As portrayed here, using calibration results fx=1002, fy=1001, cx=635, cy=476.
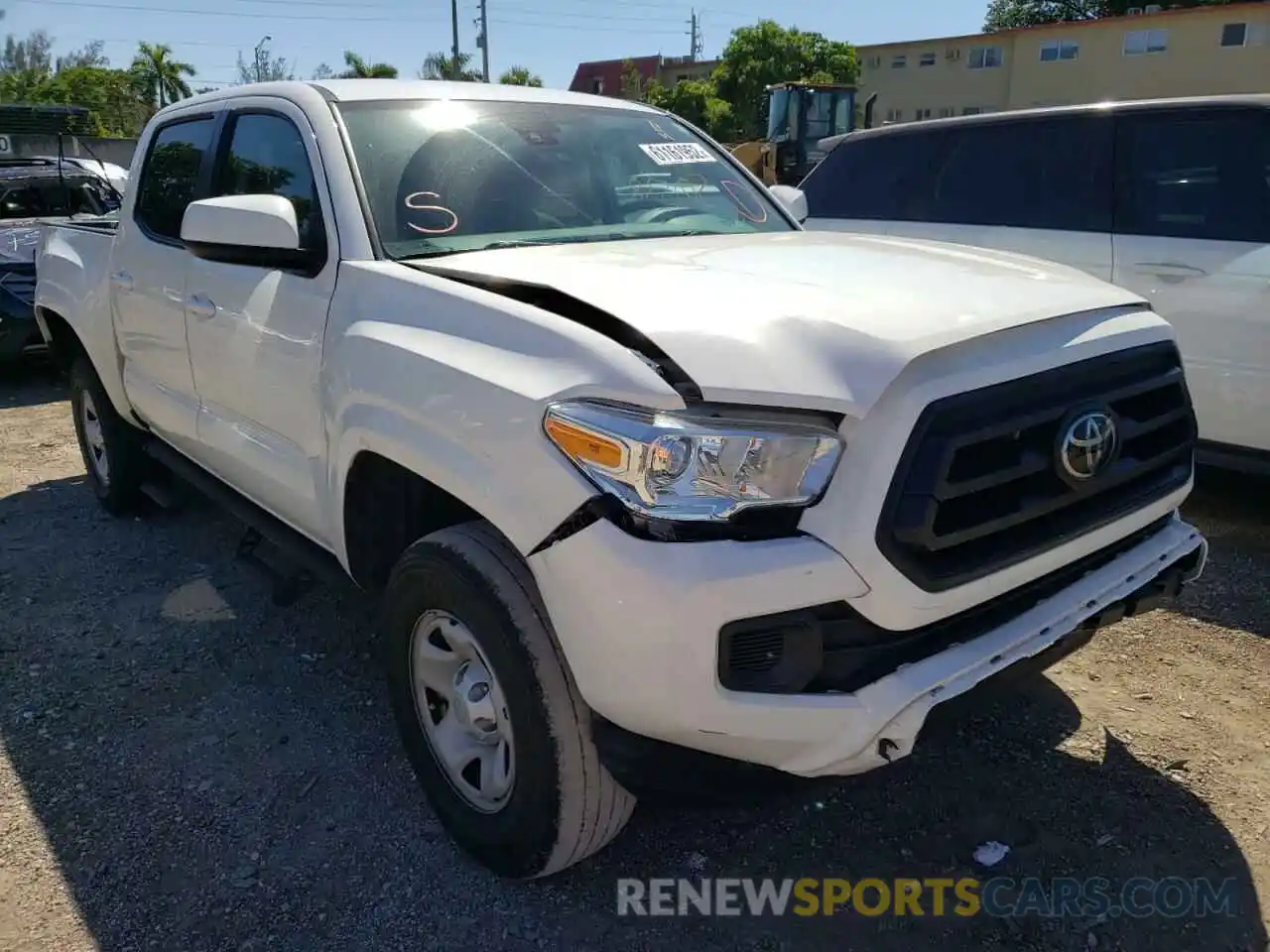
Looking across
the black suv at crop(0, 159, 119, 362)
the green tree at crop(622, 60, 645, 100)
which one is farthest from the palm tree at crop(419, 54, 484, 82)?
the black suv at crop(0, 159, 119, 362)

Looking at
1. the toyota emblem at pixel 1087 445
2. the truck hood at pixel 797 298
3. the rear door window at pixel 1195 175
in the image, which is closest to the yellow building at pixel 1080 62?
the rear door window at pixel 1195 175

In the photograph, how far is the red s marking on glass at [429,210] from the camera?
2807mm

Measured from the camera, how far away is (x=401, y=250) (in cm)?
272

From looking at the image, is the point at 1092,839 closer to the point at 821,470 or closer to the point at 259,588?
the point at 821,470

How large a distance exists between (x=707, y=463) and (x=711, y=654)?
35 cm

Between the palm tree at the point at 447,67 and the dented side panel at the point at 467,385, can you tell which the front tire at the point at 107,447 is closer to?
the dented side panel at the point at 467,385

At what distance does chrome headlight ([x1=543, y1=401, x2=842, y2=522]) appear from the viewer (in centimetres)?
186

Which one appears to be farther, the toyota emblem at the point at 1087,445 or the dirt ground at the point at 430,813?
the dirt ground at the point at 430,813

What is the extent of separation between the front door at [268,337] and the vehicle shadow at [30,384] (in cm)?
508

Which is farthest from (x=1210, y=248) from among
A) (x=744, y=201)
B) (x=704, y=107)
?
(x=704, y=107)

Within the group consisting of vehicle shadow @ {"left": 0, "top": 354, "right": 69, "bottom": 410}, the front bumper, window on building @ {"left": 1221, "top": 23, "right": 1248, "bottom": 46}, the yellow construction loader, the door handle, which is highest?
window on building @ {"left": 1221, "top": 23, "right": 1248, "bottom": 46}

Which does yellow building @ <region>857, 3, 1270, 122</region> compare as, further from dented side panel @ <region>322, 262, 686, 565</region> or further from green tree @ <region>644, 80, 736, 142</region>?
dented side panel @ <region>322, 262, 686, 565</region>

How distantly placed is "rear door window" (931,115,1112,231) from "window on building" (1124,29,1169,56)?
3585cm

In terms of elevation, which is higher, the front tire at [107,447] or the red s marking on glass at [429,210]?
the red s marking on glass at [429,210]
